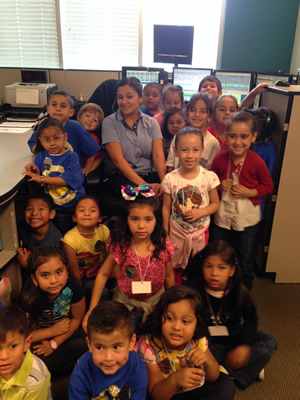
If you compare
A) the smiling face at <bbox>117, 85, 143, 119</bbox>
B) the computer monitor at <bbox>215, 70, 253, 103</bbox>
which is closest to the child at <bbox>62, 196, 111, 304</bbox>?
the smiling face at <bbox>117, 85, 143, 119</bbox>

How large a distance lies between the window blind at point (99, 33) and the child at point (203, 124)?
112 inches

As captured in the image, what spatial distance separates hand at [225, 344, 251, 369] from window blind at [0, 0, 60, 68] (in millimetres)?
4379

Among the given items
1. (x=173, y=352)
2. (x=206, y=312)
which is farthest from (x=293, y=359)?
(x=173, y=352)

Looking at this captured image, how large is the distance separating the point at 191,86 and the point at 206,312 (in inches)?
122

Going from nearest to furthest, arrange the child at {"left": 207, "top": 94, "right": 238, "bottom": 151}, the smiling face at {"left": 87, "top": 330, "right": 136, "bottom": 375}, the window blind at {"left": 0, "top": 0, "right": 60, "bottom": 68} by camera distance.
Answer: the smiling face at {"left": 87, "top": 330, "right": 136, "bottom": 375}
the child at {"left": 207, "top": 94, "right": 238, "bottom": 151}
the window blind at {"left": 0, "top": 0, "right": 60, "bottom": 68}

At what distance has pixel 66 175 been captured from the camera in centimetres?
202

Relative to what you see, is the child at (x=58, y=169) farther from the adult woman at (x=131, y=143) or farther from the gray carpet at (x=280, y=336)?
the gray carpet at (x=280, y=336)

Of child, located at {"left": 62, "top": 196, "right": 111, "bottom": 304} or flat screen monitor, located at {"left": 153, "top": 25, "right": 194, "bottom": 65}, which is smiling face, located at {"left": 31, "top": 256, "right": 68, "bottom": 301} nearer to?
child, located at {"left": 62, "top": 196, "right": 111, "bottom": 304}

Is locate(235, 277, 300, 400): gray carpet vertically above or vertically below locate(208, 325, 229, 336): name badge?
below

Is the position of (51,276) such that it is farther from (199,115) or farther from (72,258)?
(199,115)

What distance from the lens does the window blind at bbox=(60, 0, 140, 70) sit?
176 inches

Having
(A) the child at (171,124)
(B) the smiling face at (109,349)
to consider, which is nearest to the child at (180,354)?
(B) the smiling face at (109,349)

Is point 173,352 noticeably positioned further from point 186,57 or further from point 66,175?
point 186,57

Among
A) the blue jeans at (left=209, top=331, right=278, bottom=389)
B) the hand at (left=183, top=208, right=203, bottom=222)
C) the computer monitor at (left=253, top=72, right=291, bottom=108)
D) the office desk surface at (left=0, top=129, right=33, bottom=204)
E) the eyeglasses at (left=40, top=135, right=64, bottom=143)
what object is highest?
the computer monitor at (left=253, top=72, right=291, bottom=108)
